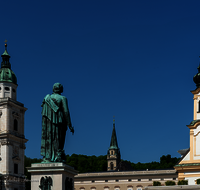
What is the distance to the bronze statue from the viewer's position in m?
15.5

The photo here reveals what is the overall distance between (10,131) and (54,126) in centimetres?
6426

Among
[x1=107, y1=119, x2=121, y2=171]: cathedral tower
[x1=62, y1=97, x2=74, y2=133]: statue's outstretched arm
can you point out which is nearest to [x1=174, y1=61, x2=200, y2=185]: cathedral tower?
[x1=62, y1=97, x2=74, y2=133]: statue's outstretched arm

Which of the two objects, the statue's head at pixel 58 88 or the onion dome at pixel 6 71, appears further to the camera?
the onion dome at pixel 6 71

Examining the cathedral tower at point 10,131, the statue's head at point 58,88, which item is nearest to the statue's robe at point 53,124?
the statue's head at point 58,88

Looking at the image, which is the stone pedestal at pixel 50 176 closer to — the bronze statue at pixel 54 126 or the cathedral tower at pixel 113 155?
the bronze statue at pixel 54 126

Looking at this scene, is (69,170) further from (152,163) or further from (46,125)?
(152,163)

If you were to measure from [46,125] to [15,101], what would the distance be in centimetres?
6689

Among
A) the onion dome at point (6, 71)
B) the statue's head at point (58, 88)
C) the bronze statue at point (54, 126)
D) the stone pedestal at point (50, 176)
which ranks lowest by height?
the stone pedestal at point (50, 176)

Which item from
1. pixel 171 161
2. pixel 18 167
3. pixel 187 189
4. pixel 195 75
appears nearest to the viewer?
pixel 187 189

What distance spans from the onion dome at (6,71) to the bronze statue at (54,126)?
6742cm

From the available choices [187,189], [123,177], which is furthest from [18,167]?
[187,189]

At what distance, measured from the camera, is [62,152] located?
615 inches

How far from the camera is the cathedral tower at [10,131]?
250 feet

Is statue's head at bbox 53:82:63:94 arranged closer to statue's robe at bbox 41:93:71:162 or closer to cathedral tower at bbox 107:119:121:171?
statue's robe at bbox 41:93:71:162
